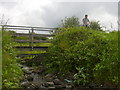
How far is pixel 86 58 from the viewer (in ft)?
25.9

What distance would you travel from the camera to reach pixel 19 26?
14.4m

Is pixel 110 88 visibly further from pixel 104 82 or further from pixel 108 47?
pixel 108 47

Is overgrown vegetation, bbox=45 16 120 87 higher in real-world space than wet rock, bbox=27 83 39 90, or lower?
higher

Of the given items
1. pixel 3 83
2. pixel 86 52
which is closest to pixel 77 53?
pixel 86 52

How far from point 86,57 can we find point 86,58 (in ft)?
0.19

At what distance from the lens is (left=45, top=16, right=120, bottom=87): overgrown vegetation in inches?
259

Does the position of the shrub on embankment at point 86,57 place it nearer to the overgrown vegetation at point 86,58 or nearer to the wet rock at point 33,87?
the overgrown vegetation at point 86,58

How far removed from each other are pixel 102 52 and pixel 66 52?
2.06 m

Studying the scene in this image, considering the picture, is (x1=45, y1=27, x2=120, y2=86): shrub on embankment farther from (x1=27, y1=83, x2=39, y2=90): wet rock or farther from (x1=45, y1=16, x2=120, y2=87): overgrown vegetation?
(x1=27, y1=83, x2=39, y2=90): wet rock

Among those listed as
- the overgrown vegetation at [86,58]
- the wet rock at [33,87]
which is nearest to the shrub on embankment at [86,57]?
the overgrown vegetation at [86,58]

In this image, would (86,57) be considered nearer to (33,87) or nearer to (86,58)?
(86,58)

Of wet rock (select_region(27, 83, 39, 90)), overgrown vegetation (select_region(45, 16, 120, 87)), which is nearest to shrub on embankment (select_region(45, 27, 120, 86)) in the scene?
overgrown vegetation (select_region(45, 16, 120, 87))

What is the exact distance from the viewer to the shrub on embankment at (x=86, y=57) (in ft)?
21.6

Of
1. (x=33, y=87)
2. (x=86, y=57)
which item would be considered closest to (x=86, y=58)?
(x=86, y=57)
